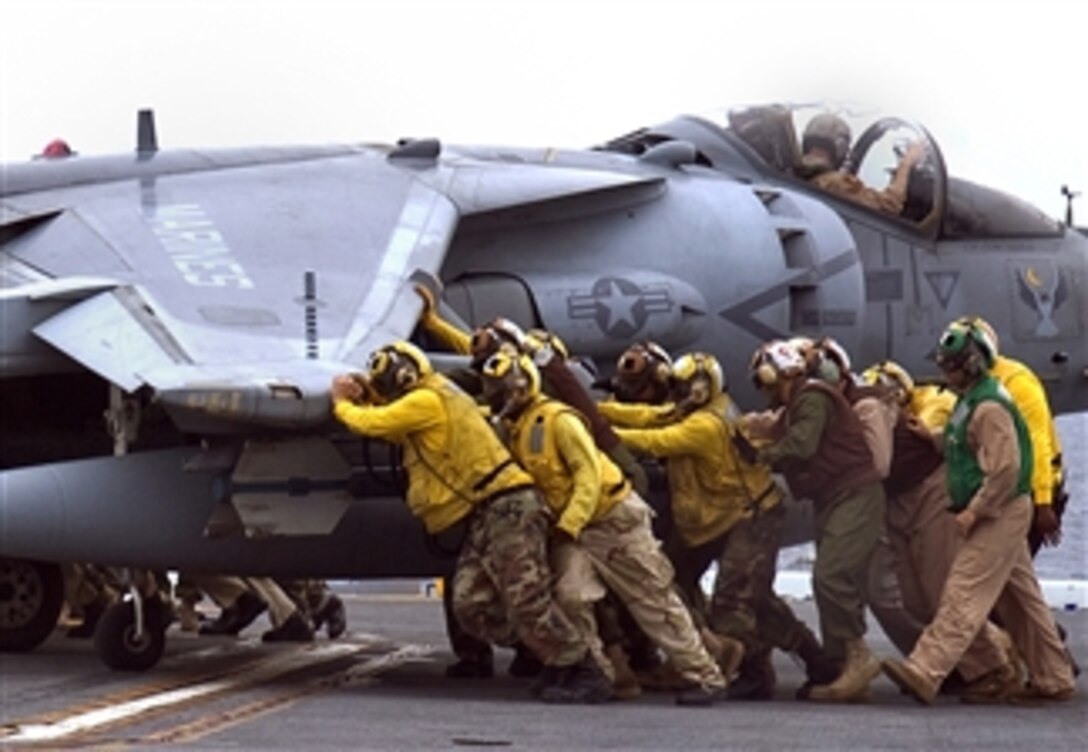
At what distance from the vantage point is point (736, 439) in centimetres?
→ 1309

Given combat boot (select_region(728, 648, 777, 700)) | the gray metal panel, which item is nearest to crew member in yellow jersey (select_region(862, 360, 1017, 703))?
combat boot (select_region(728, 648, 777, 700))

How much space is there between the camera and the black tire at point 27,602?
51.2 ft

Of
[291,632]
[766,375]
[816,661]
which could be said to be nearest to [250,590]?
[291,632]

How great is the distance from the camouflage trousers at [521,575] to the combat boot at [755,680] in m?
0.90

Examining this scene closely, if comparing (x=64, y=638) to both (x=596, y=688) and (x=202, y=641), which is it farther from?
(x=596, y=688)

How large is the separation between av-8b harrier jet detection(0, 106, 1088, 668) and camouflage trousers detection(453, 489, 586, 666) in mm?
929

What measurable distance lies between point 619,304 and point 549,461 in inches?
134

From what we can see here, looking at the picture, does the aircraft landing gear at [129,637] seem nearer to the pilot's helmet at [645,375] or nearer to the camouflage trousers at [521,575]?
the camouflage trousers at [521,575]

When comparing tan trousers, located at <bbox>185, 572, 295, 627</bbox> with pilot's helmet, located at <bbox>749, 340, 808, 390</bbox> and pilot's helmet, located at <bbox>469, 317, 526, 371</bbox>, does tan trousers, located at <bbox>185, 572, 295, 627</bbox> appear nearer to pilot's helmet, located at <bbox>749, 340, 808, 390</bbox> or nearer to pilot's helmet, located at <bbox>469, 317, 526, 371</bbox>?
pilot's helmet, located at <bbox>469, 317, 526, 371</bbox>

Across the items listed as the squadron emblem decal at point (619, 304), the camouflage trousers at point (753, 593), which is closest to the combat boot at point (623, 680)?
the camouflage trousers at point (753, 593)

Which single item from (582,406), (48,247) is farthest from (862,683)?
(48,247)

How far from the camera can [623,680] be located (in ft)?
Answer: 41.6

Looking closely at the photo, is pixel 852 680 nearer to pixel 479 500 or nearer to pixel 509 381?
pixel 479 500

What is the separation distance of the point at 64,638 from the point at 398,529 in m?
3.94
